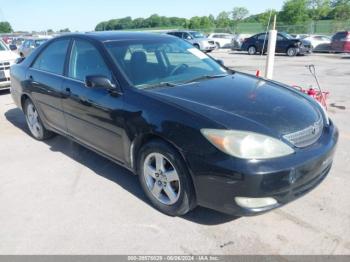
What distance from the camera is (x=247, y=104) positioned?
124 inches

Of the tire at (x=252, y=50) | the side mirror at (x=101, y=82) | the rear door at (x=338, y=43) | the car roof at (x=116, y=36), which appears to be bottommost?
the tire at (x=252, y=50)

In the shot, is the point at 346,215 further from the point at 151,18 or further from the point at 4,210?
the point at 151,18

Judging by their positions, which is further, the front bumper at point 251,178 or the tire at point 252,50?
the tire at point 252,50

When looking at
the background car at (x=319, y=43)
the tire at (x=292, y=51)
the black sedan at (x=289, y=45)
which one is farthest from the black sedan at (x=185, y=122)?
the background car at (x=319, y=43)

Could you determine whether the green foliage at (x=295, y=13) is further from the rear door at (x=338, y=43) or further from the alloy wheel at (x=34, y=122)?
the alloy wheel at (x=34, y=122)

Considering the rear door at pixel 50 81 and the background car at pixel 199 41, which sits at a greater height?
the rear door at pixel 50 81

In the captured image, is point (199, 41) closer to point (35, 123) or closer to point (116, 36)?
point (35, 123)

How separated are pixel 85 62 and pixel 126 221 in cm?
192

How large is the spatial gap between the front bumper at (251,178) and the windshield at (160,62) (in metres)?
1.19

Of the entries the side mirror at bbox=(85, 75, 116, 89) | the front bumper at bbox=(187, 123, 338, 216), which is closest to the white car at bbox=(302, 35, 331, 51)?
the side mirror at bbox=(85, 75, 116, 89)

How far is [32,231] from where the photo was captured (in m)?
3.12

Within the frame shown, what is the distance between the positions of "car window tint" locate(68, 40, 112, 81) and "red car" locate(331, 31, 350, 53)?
71.8ft

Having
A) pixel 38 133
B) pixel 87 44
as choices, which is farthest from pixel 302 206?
pixel 38 133

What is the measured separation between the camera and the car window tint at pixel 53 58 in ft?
14.8
